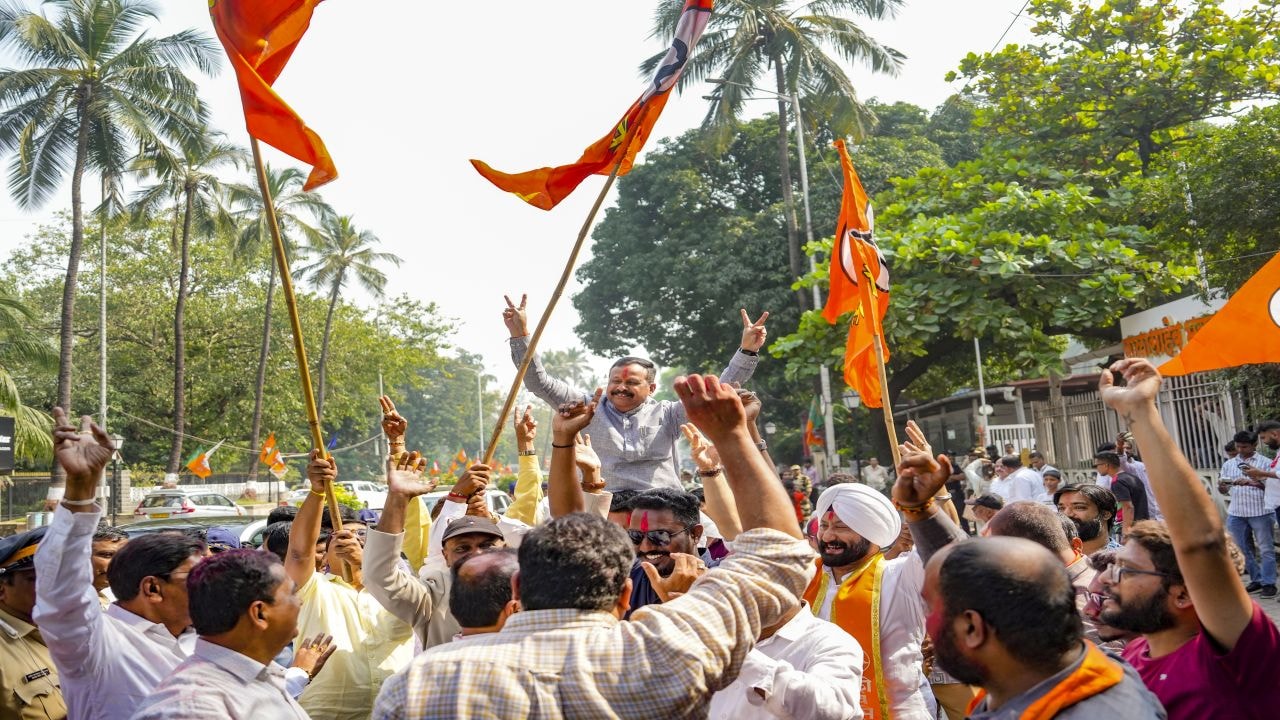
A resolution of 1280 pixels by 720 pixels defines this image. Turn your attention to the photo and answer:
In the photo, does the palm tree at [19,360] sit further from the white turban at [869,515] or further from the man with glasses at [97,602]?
the white turban at [869,515]

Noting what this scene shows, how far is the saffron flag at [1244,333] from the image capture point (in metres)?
5.90

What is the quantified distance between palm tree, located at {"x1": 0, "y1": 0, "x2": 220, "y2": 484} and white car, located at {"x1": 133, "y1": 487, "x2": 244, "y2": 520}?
2.84 meters

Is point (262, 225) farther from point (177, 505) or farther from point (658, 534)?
point (658, 534)

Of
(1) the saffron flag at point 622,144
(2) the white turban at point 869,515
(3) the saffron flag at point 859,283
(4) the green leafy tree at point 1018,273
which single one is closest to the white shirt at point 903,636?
(2) the white turban at point 869,515

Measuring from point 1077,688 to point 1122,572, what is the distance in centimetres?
99

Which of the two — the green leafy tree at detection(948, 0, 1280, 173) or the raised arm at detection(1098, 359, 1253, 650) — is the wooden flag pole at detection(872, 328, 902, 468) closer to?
the raised arm at detection(1098, 359, 1253, 650)

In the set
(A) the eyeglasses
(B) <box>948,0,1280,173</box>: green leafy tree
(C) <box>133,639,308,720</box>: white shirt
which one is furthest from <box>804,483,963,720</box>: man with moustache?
(B) <box>948,0,1280,173</box>: green leafy tree

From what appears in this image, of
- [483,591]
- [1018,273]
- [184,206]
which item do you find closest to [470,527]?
[483,591]

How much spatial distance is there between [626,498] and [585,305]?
30481mm

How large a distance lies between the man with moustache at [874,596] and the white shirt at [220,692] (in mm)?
2051

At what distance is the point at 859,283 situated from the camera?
7.07 m

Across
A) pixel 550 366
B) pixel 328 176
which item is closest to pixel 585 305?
pixel 328 176

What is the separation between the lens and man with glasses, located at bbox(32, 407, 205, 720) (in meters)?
3.15

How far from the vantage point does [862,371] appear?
7.33 m
